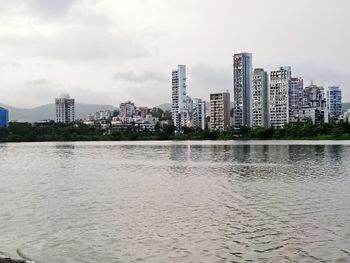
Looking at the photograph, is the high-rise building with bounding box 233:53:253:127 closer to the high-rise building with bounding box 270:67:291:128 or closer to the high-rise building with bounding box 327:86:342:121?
the high-rise building with bounding box 270:67:291:128

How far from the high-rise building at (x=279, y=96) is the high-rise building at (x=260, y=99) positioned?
296 cm

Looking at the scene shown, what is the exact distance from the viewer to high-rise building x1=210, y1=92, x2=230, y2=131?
170788mm

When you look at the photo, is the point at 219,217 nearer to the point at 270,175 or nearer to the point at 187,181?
the point at 187,181

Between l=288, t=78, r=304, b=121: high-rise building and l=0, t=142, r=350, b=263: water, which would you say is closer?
l=0, t=142, r=350, b=263: water

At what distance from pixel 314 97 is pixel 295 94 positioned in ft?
47.2

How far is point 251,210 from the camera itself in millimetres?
18203

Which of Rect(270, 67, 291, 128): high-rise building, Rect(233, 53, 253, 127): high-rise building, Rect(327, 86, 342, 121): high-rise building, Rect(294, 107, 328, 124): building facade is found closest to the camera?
Rect(294, 107, 328, 124): building facade

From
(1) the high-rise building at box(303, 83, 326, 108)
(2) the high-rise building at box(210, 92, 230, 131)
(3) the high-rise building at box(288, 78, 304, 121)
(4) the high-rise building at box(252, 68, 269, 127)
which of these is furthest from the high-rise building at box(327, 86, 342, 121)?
(2) the high-rise building at box(210, 92, 230, 131)

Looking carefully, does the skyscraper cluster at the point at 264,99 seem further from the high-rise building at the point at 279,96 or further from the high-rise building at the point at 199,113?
the high-rise building at the point at 199,113

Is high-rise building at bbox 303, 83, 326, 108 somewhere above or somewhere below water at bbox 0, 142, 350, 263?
above

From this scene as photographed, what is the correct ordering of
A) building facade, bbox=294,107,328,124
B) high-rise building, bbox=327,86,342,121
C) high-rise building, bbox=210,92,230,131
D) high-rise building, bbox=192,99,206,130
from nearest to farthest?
building facade, bbox=294,107,328,124 → high-rise building, bbox=210,92,230,131 → high-rise building, bbox=327,86,342,121 → high-rise building, bbox=192,99,206,130

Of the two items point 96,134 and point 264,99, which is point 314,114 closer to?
point 264,99

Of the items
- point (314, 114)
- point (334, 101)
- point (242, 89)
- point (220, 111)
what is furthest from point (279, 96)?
point (334, 101)

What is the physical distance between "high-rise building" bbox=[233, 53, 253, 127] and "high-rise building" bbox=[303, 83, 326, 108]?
67.0ft
